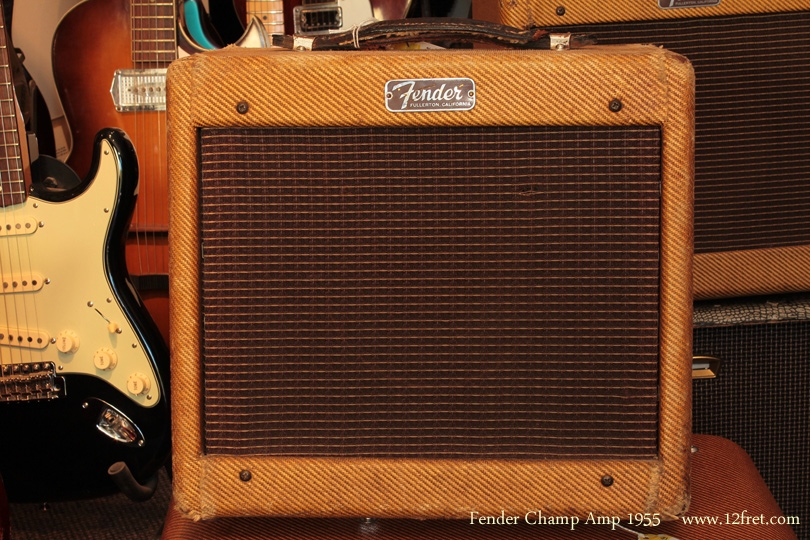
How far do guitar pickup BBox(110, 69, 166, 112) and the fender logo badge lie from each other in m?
0.78

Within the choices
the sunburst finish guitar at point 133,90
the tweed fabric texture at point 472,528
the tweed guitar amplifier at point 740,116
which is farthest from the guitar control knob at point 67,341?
the tweed guitar amplifier at point 740,116

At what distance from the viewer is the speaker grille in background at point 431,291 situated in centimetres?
74

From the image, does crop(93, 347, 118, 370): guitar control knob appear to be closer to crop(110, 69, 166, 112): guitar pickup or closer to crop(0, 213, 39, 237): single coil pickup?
crop(0, 213, 39, 237): single coil pickup

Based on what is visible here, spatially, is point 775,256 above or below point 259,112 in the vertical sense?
below

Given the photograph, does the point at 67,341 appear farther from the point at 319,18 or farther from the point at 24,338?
the point at 319,18

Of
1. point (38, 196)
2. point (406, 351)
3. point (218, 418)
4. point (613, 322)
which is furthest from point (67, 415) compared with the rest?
point (613, 322)

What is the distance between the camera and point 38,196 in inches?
46.4

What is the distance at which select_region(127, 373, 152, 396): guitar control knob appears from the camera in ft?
3.83

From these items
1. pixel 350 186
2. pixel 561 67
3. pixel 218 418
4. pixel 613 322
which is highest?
pixel 561 67

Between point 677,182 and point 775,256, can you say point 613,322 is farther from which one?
point 775,256

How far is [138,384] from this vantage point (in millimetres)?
1167

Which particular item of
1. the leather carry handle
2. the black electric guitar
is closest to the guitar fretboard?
the black electric guitar

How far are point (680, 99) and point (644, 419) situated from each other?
0.28 meters

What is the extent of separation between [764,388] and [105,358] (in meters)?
0.87
